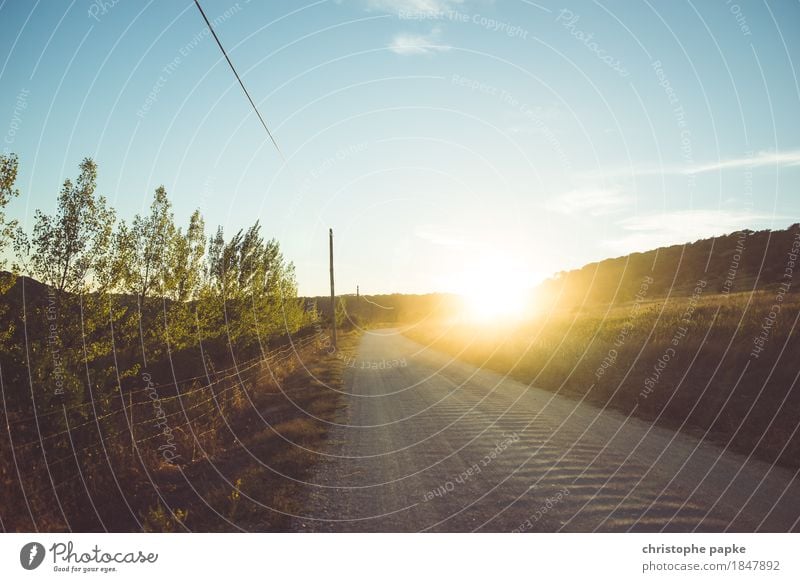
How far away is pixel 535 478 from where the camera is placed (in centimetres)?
616

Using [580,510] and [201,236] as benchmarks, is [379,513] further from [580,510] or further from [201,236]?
[201,236]

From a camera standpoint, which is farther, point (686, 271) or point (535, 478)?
point (686, 271)

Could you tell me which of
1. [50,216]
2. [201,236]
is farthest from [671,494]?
[201,236]

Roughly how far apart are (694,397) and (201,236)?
2160 centimetres

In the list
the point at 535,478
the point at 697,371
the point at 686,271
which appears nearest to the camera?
the point at 535,478

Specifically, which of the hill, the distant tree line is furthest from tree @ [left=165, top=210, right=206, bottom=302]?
the hill

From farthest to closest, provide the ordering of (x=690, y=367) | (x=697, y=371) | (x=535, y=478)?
(x=690, y=367)
(x=697, y=371)
(x=535, y=478)

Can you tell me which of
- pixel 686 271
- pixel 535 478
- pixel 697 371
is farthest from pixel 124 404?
pixel 686 271

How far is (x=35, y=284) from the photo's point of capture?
13.8m

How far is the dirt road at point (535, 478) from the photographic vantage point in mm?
4883

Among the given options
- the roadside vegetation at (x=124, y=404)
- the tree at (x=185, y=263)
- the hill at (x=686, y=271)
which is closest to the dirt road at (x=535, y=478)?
the roadside vegetation at (x=124, y=404)

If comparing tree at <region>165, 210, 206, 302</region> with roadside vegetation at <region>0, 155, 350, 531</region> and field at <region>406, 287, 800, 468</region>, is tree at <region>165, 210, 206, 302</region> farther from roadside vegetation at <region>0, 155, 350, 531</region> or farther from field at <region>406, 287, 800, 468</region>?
field at <region>406, 287, 800, 468</region>

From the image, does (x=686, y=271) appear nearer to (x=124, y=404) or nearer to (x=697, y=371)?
(x=697, y=371)

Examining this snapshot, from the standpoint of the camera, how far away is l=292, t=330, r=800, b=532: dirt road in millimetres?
4883
